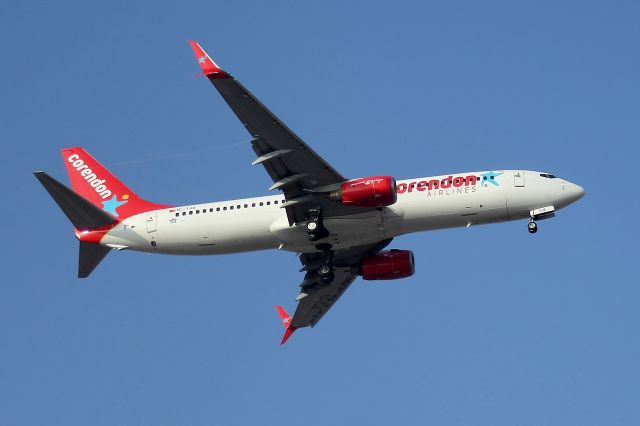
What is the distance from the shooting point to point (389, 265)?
82.8 meters

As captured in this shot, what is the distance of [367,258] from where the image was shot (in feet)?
274

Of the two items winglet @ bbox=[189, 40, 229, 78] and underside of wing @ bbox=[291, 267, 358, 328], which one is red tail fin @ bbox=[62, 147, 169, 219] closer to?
underside of wing @ bbox=[291, 267, 358, 328]

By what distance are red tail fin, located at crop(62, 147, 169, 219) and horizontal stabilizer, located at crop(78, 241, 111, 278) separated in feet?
8.21

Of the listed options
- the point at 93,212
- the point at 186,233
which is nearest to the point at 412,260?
the point at 186,233

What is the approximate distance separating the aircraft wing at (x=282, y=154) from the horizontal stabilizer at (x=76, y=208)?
40.9ft

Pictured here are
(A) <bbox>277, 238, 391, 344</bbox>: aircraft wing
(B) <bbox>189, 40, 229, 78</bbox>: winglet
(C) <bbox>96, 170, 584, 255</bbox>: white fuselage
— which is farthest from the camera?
(A) <bbox>277, 238, 391, 344</bbox>: aircraft wing

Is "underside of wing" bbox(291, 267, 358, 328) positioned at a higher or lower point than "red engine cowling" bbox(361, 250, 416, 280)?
lower

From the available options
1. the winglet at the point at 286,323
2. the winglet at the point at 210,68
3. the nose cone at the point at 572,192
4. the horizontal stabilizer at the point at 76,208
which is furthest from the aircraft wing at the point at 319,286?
the winglet at the point at 210,68

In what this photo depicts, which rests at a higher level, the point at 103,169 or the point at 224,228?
the point at 103,169

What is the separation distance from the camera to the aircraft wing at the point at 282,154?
69500mm

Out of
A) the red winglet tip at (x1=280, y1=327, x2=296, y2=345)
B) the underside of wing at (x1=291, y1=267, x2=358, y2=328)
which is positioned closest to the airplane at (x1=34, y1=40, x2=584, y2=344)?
the underside of wing at (x1=291, y1=267, x2=358, y2=328)

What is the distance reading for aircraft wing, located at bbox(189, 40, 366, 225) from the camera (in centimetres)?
6950

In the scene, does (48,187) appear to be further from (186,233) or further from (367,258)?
(367,258)

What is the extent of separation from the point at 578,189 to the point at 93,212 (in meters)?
31.6
